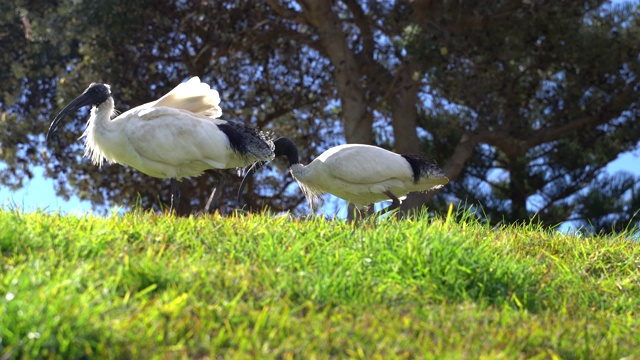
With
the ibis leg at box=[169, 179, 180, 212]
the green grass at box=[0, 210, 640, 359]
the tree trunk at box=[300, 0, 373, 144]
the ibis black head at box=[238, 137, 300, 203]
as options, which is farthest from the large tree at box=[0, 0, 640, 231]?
the green grass at box=[0, 210, 640, 359]

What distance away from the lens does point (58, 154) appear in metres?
15.5

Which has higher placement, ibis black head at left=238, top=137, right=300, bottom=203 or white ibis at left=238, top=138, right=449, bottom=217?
ibis black head at left=238, top=137, right=300, bottom=203

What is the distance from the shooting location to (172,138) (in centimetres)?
826

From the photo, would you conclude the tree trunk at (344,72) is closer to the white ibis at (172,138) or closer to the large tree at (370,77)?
the large tree at (370,77)

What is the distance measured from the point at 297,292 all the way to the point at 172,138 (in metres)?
3.75

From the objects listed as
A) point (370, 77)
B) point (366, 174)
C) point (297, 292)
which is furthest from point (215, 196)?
point (370, 77)

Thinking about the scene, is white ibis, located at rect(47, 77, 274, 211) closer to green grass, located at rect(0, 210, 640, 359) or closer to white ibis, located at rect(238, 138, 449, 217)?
white ibis, located at rect(238, 138, 449, 217)

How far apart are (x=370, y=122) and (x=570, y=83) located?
314cm

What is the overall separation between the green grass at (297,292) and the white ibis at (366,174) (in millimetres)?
1748

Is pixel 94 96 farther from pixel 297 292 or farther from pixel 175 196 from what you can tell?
pixel 297 292

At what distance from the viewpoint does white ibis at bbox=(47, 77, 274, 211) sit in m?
8.29

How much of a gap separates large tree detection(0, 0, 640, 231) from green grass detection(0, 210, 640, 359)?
7337mm

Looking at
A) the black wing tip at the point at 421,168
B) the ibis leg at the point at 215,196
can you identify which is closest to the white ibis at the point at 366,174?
the black wing tip at the point at 421,168

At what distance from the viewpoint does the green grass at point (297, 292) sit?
4023 mm
